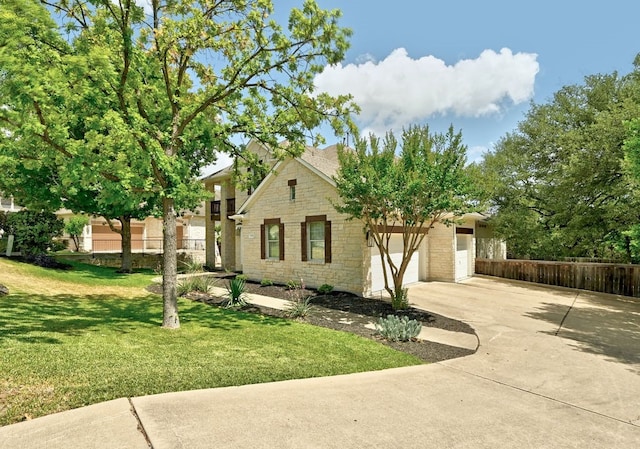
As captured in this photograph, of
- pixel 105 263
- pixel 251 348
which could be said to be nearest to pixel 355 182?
pixel 251 348

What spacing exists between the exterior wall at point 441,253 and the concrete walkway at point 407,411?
10.1 meters

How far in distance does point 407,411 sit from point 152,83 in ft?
31.8

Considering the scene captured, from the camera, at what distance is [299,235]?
16.0m

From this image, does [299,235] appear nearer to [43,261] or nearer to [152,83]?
[152,83]

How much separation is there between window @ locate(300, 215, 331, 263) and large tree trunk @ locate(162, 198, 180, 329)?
7.10 metres

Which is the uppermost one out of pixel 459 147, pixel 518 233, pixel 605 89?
pixel 605 89

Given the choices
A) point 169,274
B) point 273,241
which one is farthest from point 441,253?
point 169,274

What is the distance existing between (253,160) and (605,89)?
79.6 ft

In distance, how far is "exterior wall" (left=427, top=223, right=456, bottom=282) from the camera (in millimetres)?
17516

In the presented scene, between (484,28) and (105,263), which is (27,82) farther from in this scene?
(105,263)

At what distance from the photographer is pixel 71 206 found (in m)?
17.5

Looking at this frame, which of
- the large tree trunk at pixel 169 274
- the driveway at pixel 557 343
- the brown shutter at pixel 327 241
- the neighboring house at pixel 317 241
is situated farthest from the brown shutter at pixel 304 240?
the large tree trunk at pixel 169 274

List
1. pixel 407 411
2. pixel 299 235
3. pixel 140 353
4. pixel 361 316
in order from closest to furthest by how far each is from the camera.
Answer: pixel 407 411, pixel 140 353, pixel 361 316, pixel 299 235

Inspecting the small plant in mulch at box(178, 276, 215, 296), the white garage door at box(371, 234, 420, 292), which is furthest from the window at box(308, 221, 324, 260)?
the small plant in mulch at box(178, 276, 215, 296)
